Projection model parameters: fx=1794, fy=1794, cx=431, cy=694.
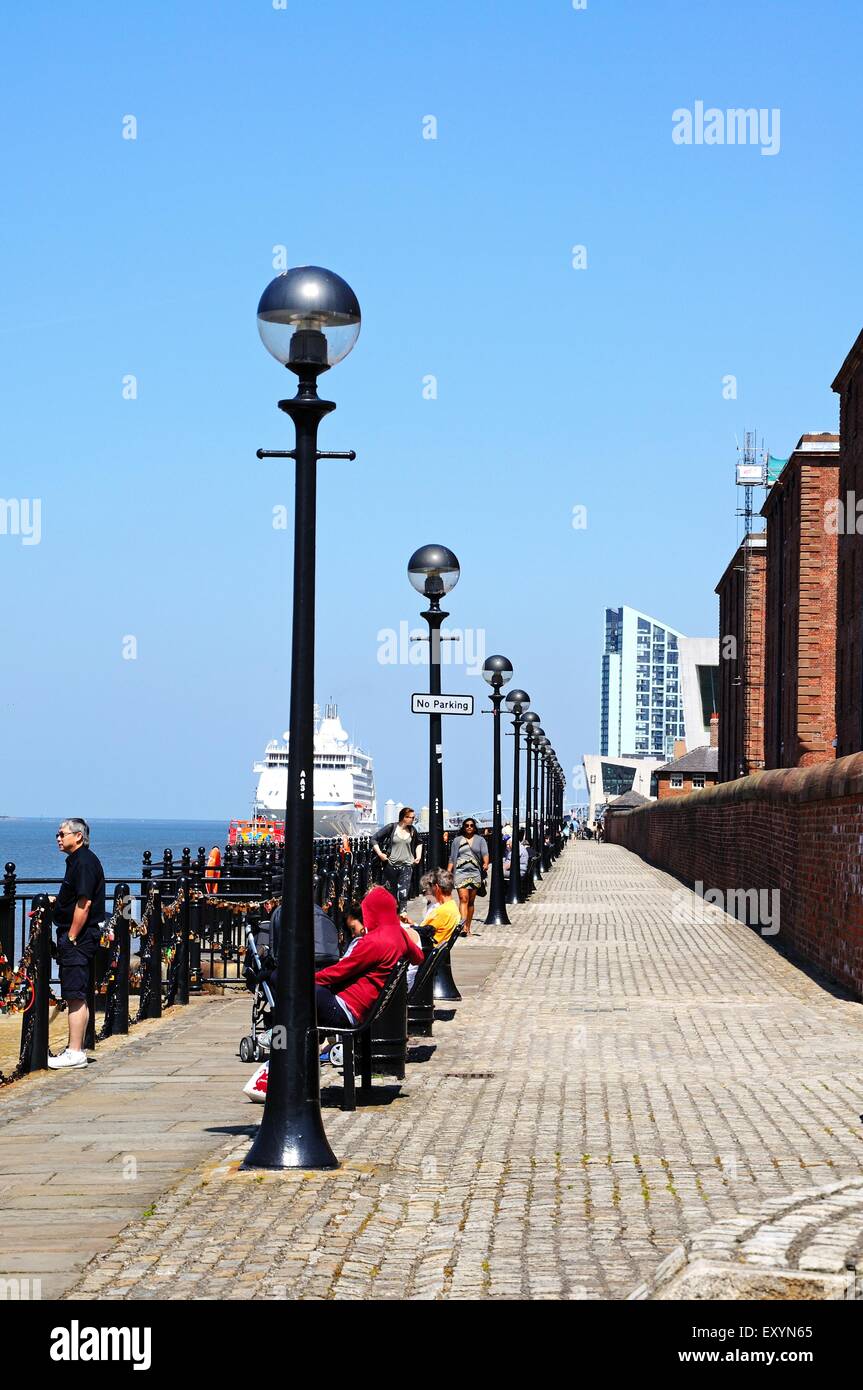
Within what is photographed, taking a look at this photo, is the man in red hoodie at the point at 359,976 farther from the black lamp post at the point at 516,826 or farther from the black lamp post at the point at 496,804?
the black lamp post at the point at 516,826

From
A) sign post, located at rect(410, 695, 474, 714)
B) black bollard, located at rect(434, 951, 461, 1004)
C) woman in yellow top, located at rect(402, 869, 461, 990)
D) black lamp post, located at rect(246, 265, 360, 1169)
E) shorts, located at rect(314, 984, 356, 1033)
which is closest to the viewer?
black lamp post, located at rect(246, 265, 360, 1169)

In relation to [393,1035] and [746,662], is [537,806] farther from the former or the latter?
[393,1035]

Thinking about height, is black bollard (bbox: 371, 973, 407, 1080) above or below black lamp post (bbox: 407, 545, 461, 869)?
below

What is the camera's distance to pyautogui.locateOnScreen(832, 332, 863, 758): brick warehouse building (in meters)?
49.4

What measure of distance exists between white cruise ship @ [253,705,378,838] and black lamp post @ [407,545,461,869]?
96074 mm

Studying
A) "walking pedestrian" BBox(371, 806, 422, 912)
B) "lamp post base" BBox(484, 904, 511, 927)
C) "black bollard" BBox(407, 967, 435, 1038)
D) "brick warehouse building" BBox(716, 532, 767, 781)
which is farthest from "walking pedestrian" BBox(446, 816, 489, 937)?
"brick warehouse building" BBox(716, 532, 767, 781)

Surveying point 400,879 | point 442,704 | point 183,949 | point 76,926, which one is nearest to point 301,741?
point 76,926

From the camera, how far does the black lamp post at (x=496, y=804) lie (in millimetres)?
27797

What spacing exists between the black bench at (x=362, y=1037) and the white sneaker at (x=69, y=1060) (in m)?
2.16

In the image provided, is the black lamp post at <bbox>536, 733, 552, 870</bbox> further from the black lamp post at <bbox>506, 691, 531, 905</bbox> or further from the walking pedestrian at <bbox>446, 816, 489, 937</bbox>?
the walking pedestrian at <bbox>446, 816, 489, 937</bbox>
